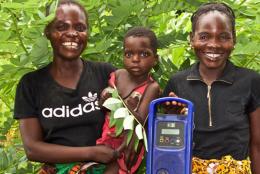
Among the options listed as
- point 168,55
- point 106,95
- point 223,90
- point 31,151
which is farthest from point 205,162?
point 168,55

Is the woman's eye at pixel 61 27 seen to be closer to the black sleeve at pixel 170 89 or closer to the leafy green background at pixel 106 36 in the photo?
the leafy green background at pixel 106 36

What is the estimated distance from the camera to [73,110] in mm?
2461

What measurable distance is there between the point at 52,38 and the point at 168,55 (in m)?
0.95

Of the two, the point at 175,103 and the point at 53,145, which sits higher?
the point at 175,103

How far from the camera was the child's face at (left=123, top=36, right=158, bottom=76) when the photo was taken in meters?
2.48

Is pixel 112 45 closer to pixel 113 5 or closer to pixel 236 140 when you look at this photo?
pixel 113 5

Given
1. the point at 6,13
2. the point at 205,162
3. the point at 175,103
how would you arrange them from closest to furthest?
the point at 175,103
the point at 205,162
the point at 6,13

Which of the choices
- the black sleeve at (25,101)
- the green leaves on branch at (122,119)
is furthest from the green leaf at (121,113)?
the black sleeve at (25,101)

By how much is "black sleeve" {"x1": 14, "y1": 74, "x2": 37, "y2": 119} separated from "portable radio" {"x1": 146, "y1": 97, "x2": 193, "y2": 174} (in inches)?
22.0

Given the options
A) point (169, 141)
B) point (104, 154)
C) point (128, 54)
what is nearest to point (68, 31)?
point (128, 54)

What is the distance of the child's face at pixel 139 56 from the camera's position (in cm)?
→ 248

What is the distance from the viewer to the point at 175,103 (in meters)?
2.18

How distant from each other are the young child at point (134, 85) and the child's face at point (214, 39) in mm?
217

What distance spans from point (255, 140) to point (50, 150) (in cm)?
87
